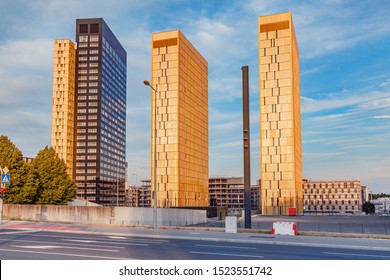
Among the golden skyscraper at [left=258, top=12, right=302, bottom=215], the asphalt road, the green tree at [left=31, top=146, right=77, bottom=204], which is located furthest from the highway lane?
the golden skyscraper at [left=258, top=12, right=302, bottom=215]

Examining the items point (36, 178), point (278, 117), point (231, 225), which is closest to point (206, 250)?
point (231, 225)

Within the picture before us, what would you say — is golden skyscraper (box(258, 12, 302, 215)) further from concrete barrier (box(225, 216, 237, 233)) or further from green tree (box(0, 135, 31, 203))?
concrete barrier (box(225, 216, 237, 233))

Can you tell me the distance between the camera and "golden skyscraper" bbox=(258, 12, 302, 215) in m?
130

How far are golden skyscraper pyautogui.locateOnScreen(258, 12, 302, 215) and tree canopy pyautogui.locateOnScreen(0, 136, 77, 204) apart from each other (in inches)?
2599

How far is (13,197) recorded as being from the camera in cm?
6656

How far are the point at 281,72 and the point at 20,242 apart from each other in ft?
393

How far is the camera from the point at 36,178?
72.3 meters

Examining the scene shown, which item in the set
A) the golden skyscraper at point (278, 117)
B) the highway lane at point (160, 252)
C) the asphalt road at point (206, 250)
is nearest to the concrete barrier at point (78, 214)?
the asphalt road at point (206, 250)

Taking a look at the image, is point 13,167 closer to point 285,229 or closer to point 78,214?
point 78,214

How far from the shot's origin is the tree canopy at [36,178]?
219 ft

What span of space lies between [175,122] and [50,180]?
71.4 meters

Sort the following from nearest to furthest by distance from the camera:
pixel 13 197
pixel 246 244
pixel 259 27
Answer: pixel 246 244 < pixel 13 197 < pixel 259 27

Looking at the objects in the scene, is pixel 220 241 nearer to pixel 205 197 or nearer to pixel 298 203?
pixel 298 203
